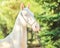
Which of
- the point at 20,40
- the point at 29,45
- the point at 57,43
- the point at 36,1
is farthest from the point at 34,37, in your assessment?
the point at 20,40

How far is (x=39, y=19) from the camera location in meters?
4.04

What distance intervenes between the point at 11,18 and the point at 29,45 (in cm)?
71

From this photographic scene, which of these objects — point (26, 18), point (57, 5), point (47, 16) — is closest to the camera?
point (26, 18)

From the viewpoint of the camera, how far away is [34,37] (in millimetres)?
4148

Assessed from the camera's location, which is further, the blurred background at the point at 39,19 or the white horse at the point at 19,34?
the blurred background at the point at 39,19

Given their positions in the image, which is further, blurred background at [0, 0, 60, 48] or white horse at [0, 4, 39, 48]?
blurred background at [0, 0, 60, 48]

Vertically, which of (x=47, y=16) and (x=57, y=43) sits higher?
(x=47, y=16)

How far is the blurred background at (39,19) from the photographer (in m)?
3.99

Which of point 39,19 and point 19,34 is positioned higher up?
point 19,34

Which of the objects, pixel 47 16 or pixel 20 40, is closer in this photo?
pixel 20 40

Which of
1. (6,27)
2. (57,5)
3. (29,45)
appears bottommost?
(29,45)

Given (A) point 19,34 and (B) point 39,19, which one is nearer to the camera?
(A) point 19,34

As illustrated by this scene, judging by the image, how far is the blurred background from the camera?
3992 millimetres

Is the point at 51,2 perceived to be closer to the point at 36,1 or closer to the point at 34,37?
the point at 36,1
